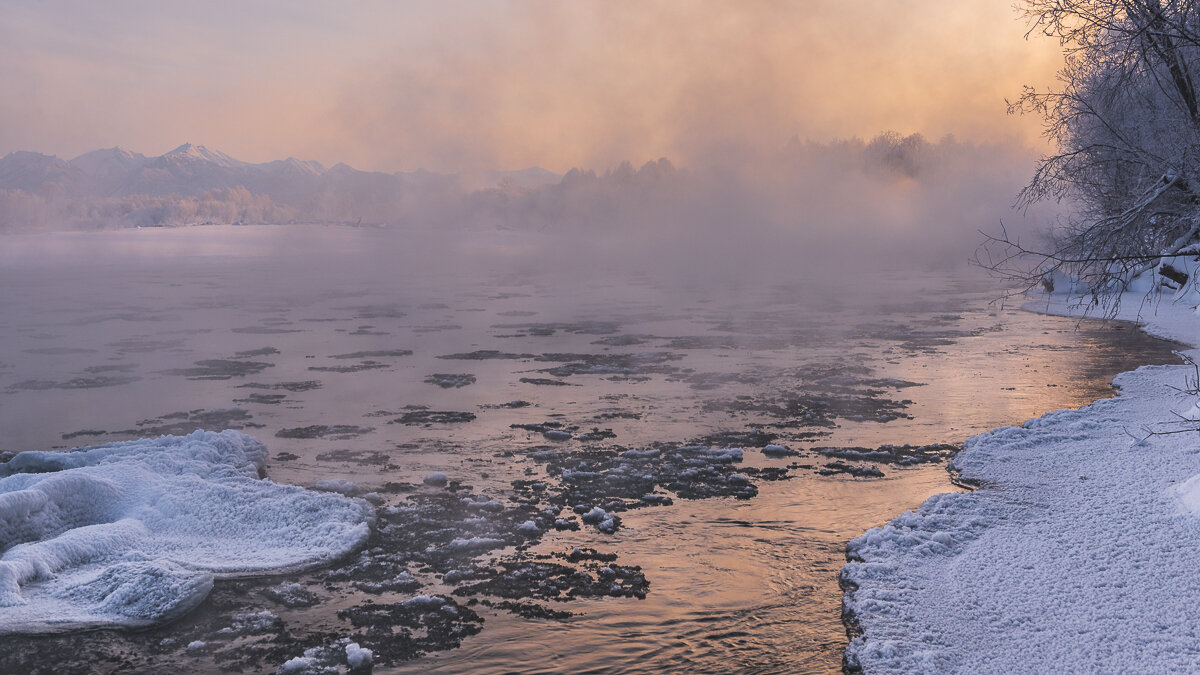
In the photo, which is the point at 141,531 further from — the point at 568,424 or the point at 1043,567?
the point at 1043,567

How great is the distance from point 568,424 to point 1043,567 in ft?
20.7

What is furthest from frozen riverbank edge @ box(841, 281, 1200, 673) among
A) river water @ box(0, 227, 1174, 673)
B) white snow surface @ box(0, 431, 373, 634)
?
white snow surface @ box(0, 431, 373, 634)

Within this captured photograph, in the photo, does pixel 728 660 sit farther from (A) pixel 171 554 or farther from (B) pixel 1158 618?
(A) pixel 171 554

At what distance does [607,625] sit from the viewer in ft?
21.1

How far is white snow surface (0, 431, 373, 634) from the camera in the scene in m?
6.62

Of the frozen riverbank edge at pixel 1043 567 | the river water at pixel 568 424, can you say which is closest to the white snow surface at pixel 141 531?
the river water at pixel 568 424

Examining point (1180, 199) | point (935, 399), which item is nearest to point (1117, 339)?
point (935, 399)

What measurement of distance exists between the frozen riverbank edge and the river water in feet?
1.33

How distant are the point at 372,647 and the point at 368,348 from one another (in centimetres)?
1334

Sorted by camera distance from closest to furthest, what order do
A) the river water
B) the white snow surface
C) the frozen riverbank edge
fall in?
the frozen riverbank edge, the river water, the white snow surface

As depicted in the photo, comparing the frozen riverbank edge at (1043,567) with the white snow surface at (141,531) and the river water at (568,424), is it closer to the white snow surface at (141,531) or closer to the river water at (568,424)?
the river water at (568,424)

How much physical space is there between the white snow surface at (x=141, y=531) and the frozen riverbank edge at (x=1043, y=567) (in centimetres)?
442

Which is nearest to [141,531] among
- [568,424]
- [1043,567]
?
[568,424]

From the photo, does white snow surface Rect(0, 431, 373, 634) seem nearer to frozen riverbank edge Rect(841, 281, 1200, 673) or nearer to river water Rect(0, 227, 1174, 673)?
river water Rect(0, 227, 1174, 673)
